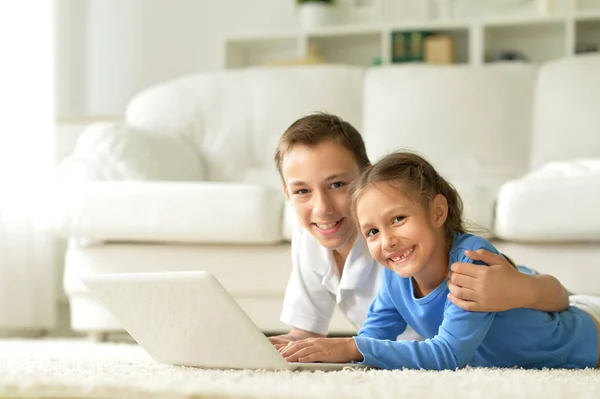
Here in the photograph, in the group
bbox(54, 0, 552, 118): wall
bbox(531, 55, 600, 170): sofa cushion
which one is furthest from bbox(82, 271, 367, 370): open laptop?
bbox(54, 0, 552, 118): wall

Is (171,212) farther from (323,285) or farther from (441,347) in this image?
(441,347)

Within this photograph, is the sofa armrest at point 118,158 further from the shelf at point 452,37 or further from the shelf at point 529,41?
the shelf at point 529,41

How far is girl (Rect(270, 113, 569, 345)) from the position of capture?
4.16 feet

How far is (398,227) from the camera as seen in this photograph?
127 centimetres

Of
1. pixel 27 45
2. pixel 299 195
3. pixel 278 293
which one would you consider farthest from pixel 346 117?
pixel 299 195

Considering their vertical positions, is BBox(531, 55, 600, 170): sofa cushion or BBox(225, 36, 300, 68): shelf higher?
BBox(225, 36, 300, 68): shelf

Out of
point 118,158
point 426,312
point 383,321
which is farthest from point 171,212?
point 426,312

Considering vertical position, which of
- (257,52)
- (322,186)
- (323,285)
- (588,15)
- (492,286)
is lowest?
(323,285)

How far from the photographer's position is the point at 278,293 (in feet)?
7.97

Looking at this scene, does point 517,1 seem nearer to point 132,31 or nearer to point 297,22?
point 297,22

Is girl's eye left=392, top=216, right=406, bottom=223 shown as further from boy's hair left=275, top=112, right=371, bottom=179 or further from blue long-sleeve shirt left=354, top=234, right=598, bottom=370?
boy's hair left=275, top=112, right=371, bottom=179

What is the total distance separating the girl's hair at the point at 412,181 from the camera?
4.20 feet

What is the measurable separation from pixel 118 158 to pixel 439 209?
1.64 metres

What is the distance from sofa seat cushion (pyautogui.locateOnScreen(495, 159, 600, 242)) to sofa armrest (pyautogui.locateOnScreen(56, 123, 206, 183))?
3.80 ft
